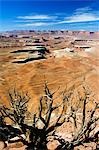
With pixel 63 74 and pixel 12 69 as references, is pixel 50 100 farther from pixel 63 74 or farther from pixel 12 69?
pixel 12 69

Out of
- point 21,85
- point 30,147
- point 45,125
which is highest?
point 45,125

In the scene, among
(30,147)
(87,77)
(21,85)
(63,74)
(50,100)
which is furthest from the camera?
(63,74)

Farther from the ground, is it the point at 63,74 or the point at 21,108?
the point at 21,108

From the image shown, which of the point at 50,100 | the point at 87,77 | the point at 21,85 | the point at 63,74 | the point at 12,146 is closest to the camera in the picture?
the point at 50,100

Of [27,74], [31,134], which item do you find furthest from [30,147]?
[27,74]

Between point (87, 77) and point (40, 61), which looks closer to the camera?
point (87, 77)

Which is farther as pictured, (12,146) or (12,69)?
(12,69)

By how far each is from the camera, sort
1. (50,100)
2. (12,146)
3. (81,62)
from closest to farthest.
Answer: (50,100) < (12,146) < (81,62)

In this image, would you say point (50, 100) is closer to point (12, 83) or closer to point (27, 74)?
→ point (12, 83)

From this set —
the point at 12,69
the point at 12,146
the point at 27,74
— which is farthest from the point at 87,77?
the point at 12,146
